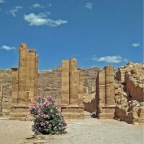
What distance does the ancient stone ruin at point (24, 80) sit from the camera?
2488cm

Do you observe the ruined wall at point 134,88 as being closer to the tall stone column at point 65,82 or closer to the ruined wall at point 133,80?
the ruined wall at point 133,80

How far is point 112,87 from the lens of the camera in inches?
981

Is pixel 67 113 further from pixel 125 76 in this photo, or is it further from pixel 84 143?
pixel 84 143

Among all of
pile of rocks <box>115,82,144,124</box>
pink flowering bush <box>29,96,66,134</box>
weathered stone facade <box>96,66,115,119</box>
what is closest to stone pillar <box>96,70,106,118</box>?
weathered stone facade <box>96,66,115,119</box>

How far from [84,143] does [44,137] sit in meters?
2.34

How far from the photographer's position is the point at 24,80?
2534 cm

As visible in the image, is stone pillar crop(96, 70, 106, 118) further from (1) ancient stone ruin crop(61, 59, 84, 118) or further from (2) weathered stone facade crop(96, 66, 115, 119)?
(1) ancient stone ruin crop(61, 59, 84, 118)

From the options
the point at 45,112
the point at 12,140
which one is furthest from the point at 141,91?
the point at 12,140

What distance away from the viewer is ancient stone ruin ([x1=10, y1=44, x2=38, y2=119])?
81.6 feet

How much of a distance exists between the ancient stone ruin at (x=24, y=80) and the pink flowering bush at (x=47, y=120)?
35.8 feet

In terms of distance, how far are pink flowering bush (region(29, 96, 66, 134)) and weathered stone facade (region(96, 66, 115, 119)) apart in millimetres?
11221

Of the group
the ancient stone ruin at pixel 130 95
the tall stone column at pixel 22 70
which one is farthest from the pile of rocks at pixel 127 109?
the tall stone column at pixel 22 70

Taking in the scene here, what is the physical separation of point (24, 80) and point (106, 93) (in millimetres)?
6478

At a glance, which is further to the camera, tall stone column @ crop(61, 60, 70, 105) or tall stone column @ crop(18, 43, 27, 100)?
tall stone column @ crop(18, 43, 27, 100)
